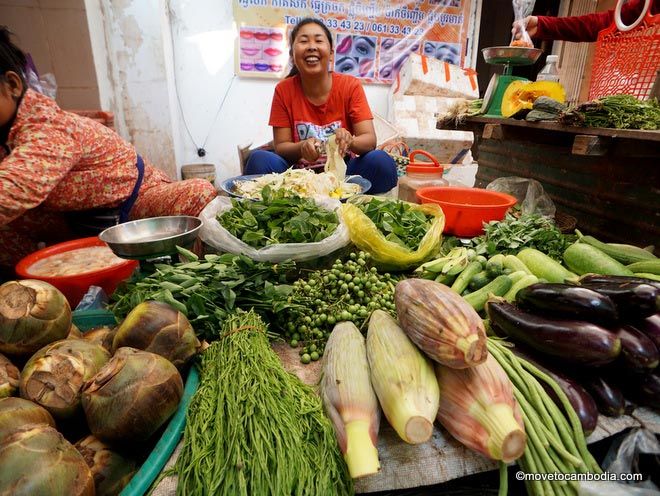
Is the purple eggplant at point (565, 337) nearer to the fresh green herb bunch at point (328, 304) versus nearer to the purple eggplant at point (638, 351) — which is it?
the purple eggplant at point (638, 351)

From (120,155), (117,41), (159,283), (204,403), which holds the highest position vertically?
(117,41)

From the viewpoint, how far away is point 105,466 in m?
1.04

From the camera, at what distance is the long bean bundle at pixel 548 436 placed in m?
1.07

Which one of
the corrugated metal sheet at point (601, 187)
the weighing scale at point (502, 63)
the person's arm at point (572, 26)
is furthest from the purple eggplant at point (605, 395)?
the person's arm at point (572, 26)

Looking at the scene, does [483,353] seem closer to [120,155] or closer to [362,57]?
[120,155]

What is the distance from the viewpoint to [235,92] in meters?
6.69

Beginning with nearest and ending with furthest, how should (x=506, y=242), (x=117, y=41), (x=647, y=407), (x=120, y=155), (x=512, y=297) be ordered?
(x=647, y=407), (x=512, y=297), (x=506, y=242), (x=120, y=155), (x=117, y=41)

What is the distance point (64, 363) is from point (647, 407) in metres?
1.91

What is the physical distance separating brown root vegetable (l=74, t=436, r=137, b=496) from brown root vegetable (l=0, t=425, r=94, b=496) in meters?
0.08

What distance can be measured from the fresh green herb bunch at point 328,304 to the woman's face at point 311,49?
2560mm

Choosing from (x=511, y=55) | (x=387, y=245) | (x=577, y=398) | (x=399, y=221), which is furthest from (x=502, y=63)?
(x=577, y=398)

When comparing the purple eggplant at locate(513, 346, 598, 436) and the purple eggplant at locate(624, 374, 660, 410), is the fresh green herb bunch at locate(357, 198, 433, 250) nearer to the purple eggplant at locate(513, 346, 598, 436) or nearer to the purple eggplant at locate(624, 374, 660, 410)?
the purple eggplant at locate(513, 346, 598, 436)

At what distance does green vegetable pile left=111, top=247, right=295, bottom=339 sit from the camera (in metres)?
1.54

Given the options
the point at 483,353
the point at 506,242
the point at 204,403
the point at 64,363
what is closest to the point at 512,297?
the point at 506,242
